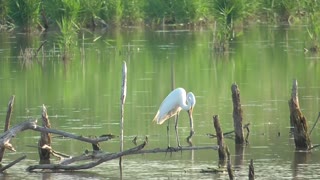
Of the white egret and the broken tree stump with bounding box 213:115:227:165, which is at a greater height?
the white egret

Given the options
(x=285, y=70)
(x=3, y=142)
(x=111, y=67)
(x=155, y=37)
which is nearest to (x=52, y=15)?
(x=155, y=37)

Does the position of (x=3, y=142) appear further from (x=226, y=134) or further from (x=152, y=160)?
(x=226, y=134)

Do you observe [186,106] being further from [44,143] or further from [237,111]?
[44,143]

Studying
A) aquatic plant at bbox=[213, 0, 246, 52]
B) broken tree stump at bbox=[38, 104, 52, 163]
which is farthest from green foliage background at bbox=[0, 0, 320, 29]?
broken tree stump at bbox=[38, 104, 52, 163]

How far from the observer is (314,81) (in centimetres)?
2677

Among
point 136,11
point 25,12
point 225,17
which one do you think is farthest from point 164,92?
point 136,11

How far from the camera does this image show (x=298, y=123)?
54.9 ft

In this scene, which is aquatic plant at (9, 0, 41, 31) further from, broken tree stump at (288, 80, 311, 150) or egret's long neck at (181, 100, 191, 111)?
broken tree stump at (288, 80, 311, 150)

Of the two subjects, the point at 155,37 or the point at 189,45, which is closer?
the point at 189,45

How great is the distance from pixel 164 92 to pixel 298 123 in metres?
9.00

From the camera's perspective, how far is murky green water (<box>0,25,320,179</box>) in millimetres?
16438

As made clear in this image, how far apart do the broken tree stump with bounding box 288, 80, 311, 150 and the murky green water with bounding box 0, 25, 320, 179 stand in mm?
207

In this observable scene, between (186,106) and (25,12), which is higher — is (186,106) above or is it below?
below

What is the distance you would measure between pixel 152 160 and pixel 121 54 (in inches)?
744
